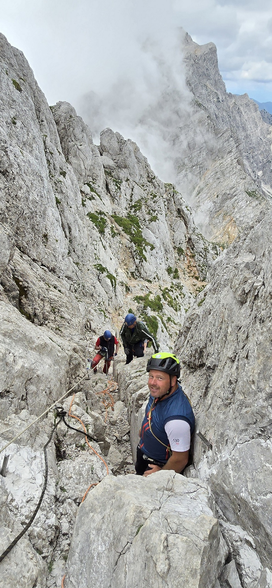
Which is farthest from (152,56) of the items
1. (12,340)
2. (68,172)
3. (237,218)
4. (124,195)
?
(12,340)

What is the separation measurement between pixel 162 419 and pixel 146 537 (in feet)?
6.38

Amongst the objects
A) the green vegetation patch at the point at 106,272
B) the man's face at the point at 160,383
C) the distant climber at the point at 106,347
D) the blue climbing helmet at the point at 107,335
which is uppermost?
the green vegetation patch at the point at 106,272

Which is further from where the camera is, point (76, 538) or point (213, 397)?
point (213, 397)

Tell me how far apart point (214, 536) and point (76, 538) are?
1.68m

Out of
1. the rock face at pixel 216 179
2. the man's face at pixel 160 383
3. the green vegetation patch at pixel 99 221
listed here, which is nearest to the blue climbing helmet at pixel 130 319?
the man's face at pixel 160 383

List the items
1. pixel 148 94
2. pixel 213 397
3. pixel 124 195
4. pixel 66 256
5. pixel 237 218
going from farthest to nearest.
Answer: pixel 148 94 → pixel 237 218 → pixel 124 195 → pixel 66 256 → pixel 213 397

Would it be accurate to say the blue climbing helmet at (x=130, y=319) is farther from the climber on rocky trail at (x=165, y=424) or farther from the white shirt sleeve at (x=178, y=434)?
the white shirt sleeve at (x=178, y=434)

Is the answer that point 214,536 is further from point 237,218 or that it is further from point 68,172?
point 237,218

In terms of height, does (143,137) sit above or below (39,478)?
above

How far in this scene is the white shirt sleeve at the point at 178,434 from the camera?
14.8 ft

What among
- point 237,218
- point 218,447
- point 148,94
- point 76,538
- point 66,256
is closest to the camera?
point 76,538

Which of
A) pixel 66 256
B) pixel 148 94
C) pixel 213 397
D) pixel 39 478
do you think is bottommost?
pixel 39 478

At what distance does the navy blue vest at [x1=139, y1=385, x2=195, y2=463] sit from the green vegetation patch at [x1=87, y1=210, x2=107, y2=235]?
30.6m

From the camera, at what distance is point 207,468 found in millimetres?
3986
